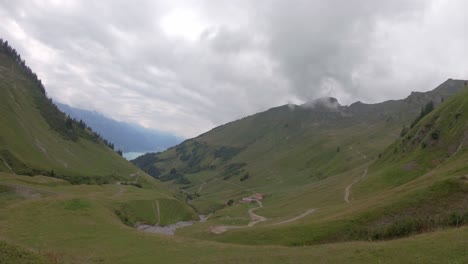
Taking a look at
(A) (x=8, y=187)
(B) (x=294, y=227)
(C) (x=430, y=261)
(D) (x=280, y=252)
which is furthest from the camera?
(A) (x=8, y=187)

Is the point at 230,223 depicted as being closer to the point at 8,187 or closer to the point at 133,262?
the point at 133,262

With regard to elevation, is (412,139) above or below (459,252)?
above

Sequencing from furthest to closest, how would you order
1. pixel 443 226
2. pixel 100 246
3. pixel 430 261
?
pixel 100 246
pixel 443 226
pixel 430 261

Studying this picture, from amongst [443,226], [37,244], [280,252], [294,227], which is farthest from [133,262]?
[443,226]

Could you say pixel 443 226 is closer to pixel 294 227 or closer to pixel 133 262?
pixel 294 227

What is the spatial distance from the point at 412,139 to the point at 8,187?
146 metres

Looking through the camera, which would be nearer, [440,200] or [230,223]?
[440,200]

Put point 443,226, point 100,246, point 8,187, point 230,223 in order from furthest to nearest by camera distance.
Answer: point 8,187 → point 230,223 → point 100,246 → point 443,226

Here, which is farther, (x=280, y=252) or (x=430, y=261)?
(x=280, y=252)

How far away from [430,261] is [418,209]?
89.6 feet

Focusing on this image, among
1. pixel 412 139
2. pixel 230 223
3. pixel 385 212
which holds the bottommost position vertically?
pixel 230 223

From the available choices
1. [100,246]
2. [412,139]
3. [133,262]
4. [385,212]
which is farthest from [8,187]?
[412,139]

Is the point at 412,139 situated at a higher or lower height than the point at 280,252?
higher

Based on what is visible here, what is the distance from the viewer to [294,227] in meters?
63.8
